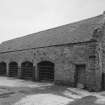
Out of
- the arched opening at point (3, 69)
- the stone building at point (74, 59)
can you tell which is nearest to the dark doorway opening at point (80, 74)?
the stone building at point (74, 59)

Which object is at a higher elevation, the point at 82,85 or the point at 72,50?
the point at 72,50

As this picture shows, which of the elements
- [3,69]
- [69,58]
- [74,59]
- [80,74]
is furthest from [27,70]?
[80,74]

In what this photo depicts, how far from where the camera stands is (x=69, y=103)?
748 cm

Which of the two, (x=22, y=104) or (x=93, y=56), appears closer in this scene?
(x=22, y=104)

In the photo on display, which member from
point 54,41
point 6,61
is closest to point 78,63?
point 54,41

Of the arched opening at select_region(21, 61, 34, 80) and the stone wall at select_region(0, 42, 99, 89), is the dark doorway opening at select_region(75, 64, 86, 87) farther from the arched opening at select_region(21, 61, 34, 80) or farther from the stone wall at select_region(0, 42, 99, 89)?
the arched opening at select_region(21, 61, 34, 80)

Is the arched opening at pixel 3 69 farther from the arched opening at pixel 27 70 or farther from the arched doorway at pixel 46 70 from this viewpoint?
the arched doorway at pixel 46 70

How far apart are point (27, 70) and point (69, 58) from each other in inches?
272

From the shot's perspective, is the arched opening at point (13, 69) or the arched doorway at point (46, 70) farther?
the arched opening at point (13, 69)

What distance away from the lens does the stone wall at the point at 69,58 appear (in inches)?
424

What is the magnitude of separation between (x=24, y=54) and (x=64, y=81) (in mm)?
7039

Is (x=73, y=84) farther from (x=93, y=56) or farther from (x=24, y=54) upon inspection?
(x=24, y=54)

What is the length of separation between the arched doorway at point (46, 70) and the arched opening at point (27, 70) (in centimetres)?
125

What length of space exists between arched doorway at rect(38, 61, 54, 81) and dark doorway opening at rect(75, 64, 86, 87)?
321cm
